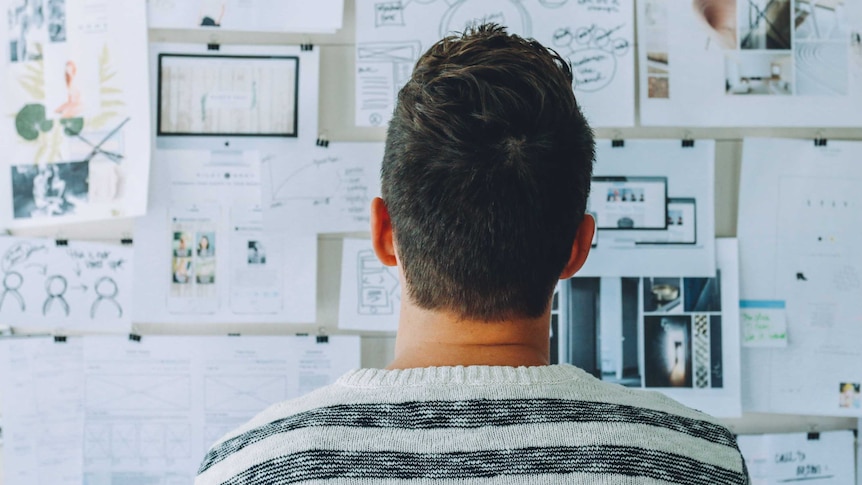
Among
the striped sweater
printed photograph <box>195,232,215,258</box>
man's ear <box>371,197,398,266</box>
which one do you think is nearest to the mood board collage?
printed photograph <box>195,232,215,258</box>

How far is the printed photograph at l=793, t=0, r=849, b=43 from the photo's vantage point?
126cm

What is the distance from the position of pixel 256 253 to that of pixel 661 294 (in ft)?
2.39

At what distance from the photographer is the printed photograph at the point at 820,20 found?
126cm

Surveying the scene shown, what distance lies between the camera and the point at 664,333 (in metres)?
1.26

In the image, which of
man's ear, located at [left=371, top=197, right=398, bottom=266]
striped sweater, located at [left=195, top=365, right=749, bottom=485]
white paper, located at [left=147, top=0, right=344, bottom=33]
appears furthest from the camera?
white paper, located at [left=147, top=0, right=344, bottom=33]

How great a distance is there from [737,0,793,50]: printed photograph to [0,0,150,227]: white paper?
3.51 feet

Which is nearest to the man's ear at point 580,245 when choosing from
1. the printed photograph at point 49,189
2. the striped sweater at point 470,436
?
the striped sweater at point 470,436

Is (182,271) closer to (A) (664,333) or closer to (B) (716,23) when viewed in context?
(A) (664,333)

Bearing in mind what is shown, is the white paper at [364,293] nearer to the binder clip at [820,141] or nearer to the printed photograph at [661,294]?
the printed photograph at [661,294]

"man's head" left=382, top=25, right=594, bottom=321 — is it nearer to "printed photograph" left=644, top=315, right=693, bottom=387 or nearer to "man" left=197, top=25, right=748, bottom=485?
"man" left=197, top=25, right=748, bottom=485

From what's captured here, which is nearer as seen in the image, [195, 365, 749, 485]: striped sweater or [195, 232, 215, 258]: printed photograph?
[195, 365, 749, 485]: striped sweater

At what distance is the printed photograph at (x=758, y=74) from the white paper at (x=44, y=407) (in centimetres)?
127

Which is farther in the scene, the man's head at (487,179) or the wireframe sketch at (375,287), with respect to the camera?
the wireframe sketch at (375,287)

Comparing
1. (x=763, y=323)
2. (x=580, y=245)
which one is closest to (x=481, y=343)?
(x=580, y=245)
